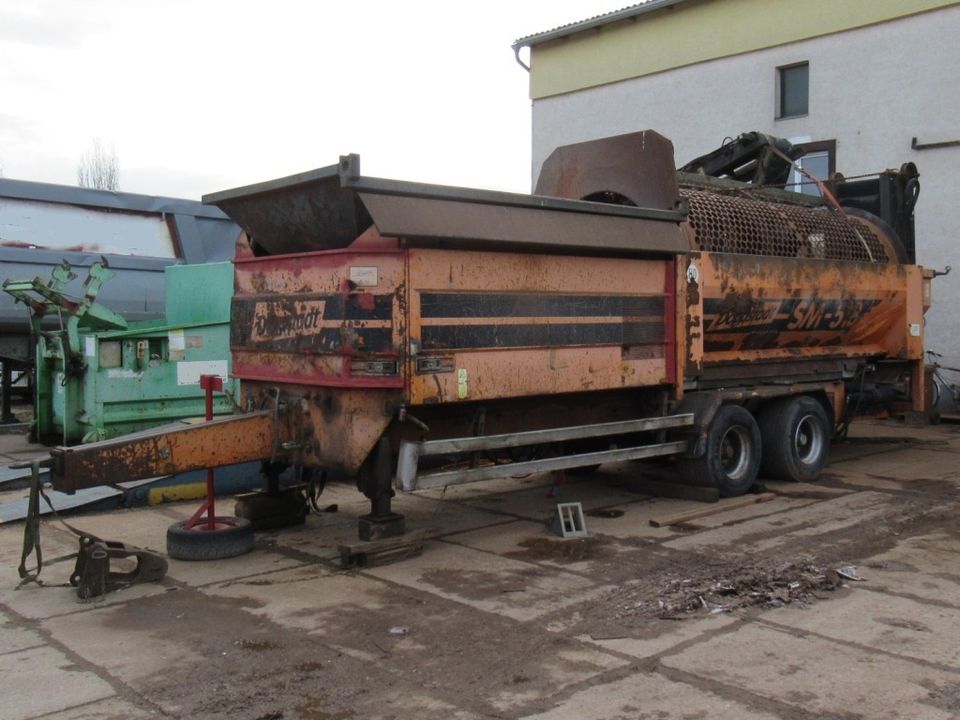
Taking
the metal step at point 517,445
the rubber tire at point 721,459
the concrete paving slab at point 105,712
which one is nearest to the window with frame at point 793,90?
the rubber tire at point 721,459

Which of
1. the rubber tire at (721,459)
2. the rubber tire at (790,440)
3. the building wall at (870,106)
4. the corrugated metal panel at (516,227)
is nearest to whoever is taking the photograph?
the corrugated metal panel at (516,227)

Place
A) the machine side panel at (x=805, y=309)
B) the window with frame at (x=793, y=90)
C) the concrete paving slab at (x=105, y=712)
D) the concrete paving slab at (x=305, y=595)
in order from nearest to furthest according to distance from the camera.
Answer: the concrete paving slab at (x=105, y=712) < the concrete paving slab at (x=305, y=595) < the machine side panel at (x=805, y=309) < the window with frame at (x=793, y=90)

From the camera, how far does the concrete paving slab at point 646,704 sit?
3.75 metres

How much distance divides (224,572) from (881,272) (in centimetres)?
734

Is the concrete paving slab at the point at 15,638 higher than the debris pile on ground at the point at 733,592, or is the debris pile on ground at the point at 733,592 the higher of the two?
the debris pile on ground at the point at 733,592

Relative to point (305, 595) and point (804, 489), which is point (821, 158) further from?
point (305, 595)

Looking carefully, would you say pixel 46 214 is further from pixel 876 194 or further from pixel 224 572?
pixel 876 194

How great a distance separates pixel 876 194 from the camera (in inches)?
425

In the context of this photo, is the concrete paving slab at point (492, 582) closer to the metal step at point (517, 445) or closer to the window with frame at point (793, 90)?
the metal step at point (517, 445)

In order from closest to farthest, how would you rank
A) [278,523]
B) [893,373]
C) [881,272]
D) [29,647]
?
[29,647] < [278,523] < [881,272] < [893,373]

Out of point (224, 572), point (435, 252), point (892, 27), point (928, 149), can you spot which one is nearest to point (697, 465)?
point (435, 252)

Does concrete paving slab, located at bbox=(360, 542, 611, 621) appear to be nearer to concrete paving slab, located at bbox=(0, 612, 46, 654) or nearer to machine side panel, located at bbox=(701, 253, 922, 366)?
concrete paving slab, located at bbox=(0, 612, 46, 654)

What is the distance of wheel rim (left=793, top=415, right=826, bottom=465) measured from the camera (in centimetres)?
902

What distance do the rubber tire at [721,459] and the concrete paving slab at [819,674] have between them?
330 centimetres
